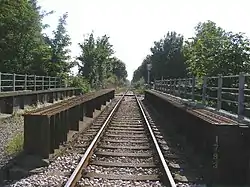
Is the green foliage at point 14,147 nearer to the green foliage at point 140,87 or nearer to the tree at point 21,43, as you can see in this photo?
the tree at point 21,43

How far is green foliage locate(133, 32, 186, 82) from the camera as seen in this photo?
75.3 meters

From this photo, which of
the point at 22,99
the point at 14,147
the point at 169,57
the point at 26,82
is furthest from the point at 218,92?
the point at 169,57

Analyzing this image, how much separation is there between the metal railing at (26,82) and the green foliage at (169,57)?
38.7 meters

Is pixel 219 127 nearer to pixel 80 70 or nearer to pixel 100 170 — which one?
pixel 100 170

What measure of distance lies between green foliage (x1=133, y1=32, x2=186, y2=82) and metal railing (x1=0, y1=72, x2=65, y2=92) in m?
38.7

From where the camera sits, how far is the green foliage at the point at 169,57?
247 ft

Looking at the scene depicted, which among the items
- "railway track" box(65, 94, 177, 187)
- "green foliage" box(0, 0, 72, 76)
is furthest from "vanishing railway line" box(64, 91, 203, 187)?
"green foliage" box(0, 0, 72, 76)

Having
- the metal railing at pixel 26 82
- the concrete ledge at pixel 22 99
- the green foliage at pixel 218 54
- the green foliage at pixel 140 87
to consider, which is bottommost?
the green foliage at pixel 140 87

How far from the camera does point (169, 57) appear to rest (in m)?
78.0

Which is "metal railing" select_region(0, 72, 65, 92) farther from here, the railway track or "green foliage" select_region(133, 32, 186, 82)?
"green foliage" select_region(133, 32, 186, 82)

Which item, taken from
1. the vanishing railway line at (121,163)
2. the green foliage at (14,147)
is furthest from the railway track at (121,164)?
the green foliage at (14,147)

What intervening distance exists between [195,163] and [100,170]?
7.16ft

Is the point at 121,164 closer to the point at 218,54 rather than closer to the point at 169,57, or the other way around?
the point at 218,54

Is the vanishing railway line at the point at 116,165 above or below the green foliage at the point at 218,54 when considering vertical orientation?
below
